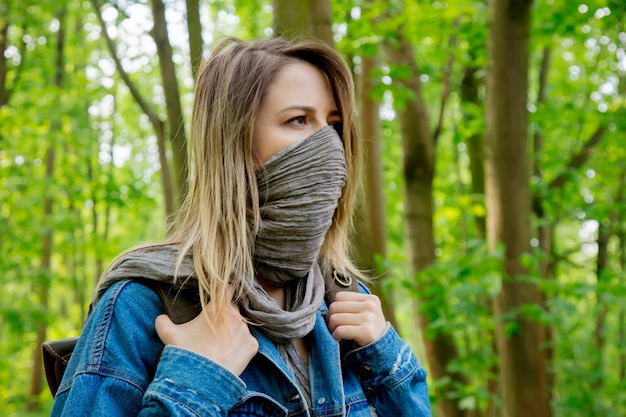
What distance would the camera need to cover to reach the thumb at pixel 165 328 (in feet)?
5.99

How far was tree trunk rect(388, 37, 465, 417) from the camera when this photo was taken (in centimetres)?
703

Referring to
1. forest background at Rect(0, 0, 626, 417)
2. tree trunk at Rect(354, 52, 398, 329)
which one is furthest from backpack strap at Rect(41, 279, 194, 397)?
tree trunk at Rect(354, 52, 398, 329)

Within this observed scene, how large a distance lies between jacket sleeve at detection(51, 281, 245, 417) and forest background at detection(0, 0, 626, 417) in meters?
1.83

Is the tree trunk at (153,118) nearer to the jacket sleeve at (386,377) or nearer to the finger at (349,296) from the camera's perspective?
the finger at (349,296)

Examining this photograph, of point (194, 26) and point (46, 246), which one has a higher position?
point (194, 26)

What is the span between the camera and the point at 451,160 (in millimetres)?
12766

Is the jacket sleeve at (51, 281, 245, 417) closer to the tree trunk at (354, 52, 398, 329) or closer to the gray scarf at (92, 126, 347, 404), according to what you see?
the gray scarf at (92, 126, 347, 404)

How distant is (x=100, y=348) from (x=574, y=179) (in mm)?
7665

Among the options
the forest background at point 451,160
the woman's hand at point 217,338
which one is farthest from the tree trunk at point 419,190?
the woman's hand at point 217,338

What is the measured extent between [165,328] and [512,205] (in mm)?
4317

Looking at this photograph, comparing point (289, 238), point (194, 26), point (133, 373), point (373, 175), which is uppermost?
point (194, 26)

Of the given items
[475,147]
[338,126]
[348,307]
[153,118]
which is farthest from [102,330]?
[475,147]

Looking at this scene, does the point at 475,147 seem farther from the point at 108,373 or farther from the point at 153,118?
the point at 108,373

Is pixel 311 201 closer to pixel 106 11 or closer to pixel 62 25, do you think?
pixel 106 11
